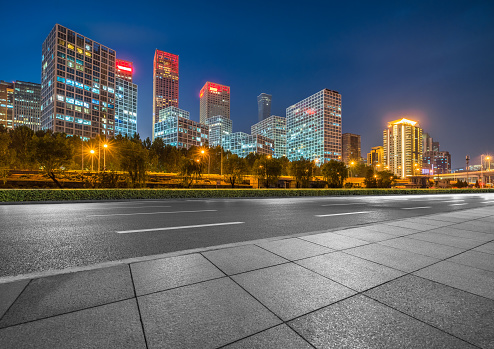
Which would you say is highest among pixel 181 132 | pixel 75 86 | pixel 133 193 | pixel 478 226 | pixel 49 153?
pixel 75 86

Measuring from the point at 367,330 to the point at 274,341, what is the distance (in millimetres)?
1008

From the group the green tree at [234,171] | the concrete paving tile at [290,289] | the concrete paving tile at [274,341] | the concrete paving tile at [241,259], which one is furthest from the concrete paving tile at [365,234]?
the green tree at [234,171]

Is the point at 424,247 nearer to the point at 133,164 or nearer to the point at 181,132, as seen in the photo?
the point at 133,164

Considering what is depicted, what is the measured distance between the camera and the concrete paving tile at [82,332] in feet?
6.92

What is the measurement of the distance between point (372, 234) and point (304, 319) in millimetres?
5181

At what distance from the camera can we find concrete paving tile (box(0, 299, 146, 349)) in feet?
6.92

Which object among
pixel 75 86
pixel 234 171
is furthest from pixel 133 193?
pixel 75 86

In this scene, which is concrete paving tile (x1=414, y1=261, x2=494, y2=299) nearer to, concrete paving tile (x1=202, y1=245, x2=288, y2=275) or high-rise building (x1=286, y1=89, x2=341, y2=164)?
concrete paving tile (x1=202, y1=245, x2=288, y2=275)

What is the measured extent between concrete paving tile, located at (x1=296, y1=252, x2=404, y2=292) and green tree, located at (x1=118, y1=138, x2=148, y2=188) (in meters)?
29.5

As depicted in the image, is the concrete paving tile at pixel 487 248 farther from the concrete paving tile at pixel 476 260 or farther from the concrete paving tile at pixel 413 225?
the concrete paving tile at pixel 413 225

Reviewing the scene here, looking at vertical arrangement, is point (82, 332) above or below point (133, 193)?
below

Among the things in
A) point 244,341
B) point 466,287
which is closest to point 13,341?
point 244,341

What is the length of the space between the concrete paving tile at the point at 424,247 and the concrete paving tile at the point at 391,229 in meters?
0.82

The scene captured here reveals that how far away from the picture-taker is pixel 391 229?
7520mm
